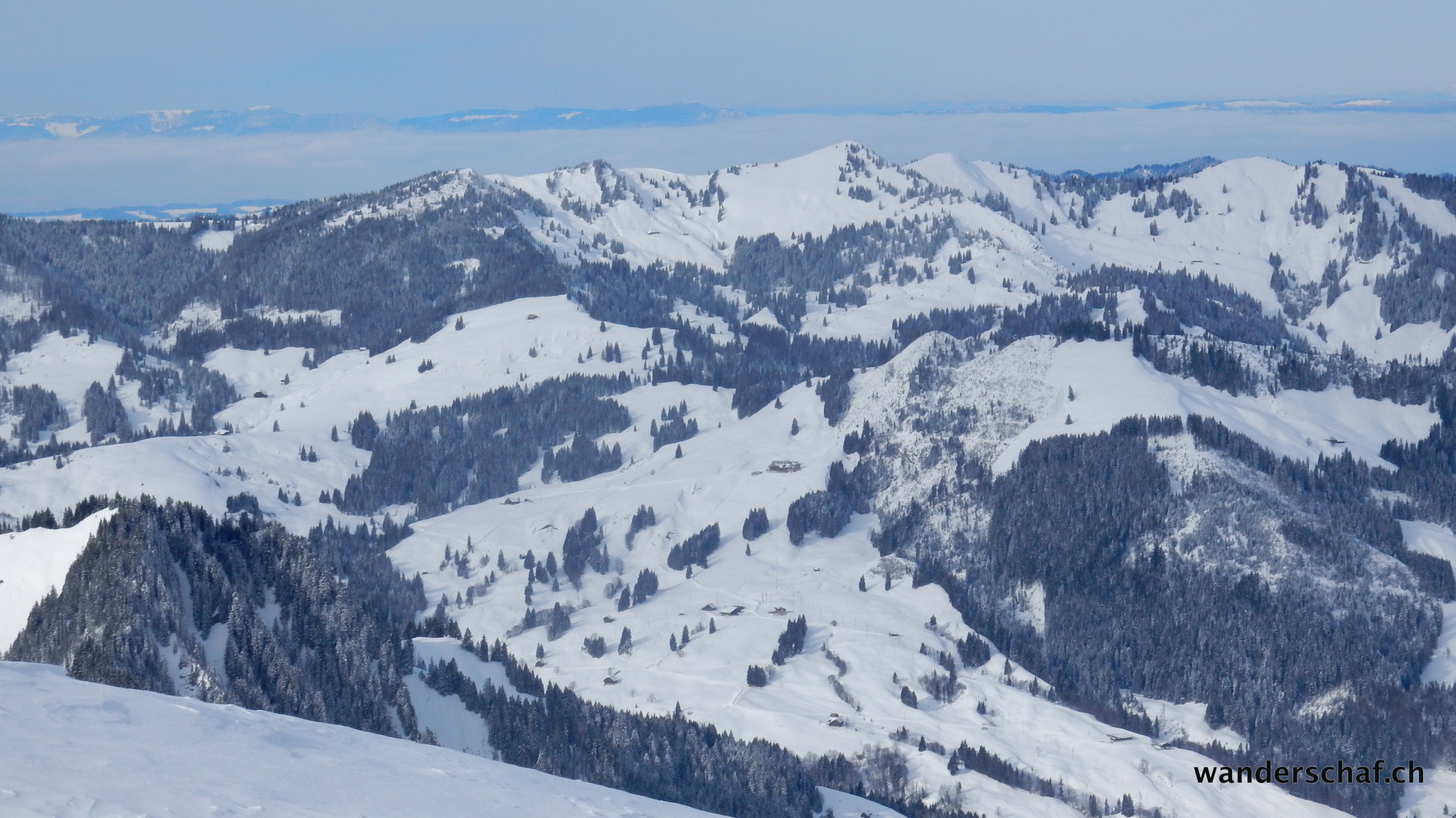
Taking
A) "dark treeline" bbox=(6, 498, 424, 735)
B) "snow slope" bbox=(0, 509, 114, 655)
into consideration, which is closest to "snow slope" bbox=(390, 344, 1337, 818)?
"dark treeline" bbox=(6, 498, 424, 735)

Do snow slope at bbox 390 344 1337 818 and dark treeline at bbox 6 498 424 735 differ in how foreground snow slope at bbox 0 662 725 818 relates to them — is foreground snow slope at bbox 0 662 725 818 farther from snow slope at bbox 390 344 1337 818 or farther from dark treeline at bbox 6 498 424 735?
snow slope at bbox 390 344 1337 818

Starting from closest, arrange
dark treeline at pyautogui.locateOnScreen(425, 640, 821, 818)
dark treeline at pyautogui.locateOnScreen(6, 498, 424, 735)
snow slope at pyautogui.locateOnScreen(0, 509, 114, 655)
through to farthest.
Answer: dark treeline at pyautogui.locateOnScreen(6, 498, 424, 735) → snow slope at pyautogui.locateOnScreen(0, 509, 114, 655) → dark treeline at pyautogui.locateOnScreen(425, 640, 821, 818)

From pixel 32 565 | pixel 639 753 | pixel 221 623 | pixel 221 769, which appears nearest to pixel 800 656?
pixel 639 753

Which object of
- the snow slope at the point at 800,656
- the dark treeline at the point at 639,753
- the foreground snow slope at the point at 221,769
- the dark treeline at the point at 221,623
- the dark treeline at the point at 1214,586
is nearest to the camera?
the foreground snow slope at the point at 221,769

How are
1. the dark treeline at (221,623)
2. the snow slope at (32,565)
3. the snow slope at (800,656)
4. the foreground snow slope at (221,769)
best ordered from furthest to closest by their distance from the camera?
the snow slope at (800,656) → the snow slope at (32,565) → the dark treeline at (221,623) → the foreground snow slope at (221,769)

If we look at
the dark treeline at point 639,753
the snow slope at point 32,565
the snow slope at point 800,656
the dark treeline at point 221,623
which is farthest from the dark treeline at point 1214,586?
the snow slope at point 32,565

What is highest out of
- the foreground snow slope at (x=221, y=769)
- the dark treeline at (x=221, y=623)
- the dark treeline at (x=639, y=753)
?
the foreground snow slope at (x=221, y=769)

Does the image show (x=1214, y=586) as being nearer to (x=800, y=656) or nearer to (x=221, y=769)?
(x=800, y=656)

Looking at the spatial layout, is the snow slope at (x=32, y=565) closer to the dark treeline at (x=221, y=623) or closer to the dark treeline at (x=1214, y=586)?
the dark treeline at (x=221, y=623)

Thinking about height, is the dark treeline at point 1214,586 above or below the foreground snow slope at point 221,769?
below

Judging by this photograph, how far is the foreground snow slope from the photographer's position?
2028 inches

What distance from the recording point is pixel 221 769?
5681 centimetres

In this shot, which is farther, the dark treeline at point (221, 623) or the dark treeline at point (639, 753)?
the dark treeline at point (639, 753)

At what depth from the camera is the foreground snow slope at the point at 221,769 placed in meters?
51.5
